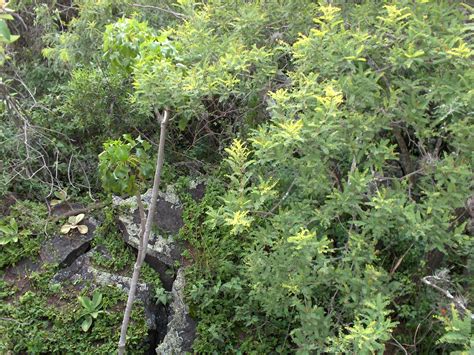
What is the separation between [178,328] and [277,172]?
4.98ft

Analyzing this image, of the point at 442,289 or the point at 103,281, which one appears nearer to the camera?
the point at 442,289

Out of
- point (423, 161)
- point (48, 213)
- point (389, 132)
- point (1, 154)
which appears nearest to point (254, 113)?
point (389, 132)

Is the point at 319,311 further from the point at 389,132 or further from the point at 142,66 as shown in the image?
the point at 142,66

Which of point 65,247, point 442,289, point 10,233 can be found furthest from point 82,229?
point 442,289

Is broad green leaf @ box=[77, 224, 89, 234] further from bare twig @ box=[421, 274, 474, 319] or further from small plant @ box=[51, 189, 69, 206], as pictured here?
bare twig @ box=[421, 274, 474, 319]

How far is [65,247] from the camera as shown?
15.3ft

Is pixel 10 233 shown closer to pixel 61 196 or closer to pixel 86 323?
pixel 61 196

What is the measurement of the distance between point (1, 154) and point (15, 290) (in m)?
1.44

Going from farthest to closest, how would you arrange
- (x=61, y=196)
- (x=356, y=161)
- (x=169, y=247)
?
(x=61, y=196) → (x=169, y=247) → (x=356, y=161)

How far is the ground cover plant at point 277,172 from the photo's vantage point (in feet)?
9.34

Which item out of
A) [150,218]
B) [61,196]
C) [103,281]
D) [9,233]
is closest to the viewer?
[150,218]

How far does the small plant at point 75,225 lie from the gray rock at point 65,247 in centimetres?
4

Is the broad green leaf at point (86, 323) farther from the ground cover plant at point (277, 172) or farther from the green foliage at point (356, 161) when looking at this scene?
the green foliage at point (356, 161)

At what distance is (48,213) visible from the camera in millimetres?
4938
